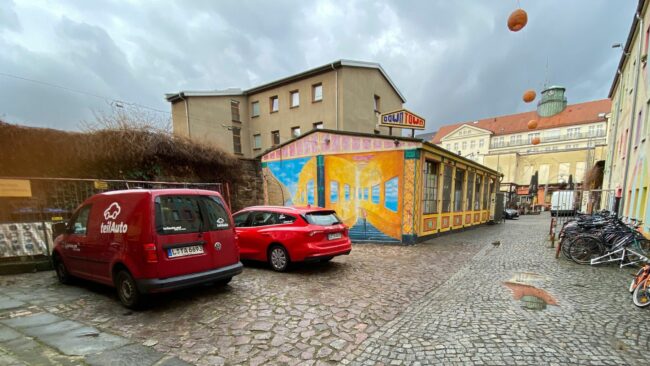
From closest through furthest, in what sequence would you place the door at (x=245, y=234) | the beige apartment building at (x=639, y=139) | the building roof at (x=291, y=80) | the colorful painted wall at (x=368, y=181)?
1. the door at (x=245, y=234)
2. the beige apartment building at (x=639, y=139)
3. the colorful painted wall at (x=368, y=181)
4. the building roof at (x=291, y=80)

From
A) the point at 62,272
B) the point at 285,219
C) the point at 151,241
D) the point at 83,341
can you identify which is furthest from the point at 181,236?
the point at 62,272

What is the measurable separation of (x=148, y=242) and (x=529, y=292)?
627 centimetres

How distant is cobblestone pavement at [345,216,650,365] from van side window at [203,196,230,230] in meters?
2.84

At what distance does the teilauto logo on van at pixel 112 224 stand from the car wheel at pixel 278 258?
114 inches

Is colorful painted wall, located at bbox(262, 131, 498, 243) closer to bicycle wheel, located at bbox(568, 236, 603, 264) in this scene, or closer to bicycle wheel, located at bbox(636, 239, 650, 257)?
bicycle wheel, located at bbox(568, 236, 603, 264)

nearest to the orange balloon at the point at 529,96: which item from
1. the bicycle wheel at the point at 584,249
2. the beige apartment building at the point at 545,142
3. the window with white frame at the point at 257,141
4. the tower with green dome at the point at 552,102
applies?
the bicycle wheel at the point at 584,249

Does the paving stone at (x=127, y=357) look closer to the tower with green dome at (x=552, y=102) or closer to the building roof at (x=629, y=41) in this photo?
the building roof at (x=629, y=41)

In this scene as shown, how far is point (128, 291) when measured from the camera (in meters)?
3.89

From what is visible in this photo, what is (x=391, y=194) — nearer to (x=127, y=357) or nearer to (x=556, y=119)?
(x=127, y=357)

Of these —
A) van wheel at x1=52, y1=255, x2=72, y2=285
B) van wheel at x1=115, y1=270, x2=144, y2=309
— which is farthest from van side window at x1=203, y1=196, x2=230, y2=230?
van wheel at x1=52, y1=255, x2=72, y2=285

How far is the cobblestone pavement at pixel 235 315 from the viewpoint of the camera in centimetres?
284

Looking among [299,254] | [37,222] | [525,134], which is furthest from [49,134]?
[525,134]

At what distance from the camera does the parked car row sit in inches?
144

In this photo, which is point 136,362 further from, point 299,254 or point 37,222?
point 37,222
